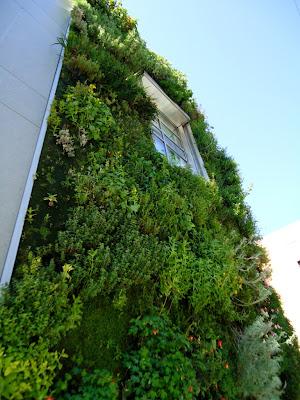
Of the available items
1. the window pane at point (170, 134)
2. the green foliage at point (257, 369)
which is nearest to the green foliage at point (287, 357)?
the green foliage at point (257, 369)

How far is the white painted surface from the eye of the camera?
14.4 metres

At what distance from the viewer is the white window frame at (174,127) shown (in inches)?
322

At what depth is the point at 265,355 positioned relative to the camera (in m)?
4.05

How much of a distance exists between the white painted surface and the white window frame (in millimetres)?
8587

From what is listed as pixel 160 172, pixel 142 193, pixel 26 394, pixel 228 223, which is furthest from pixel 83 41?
pixel 26 394

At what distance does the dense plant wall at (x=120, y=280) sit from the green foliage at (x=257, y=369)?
0.01 meters

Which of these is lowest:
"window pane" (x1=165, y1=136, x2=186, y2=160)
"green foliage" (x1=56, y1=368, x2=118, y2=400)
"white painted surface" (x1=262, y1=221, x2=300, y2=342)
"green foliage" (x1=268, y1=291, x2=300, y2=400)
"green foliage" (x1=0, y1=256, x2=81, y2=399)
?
"green foliage" (x1=268, y1=291, x2=300, y2=400)

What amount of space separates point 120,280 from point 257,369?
2.16 m

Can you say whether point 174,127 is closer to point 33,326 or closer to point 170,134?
point 170,134

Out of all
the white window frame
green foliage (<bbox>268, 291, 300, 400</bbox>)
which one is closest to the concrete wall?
the white window frame

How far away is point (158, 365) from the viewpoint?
2938 millimetres

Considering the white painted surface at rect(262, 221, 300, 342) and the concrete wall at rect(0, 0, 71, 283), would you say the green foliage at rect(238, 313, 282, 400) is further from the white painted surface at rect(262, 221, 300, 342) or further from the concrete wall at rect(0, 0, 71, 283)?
the white painted surface at rect(262, 221, 300, 342)

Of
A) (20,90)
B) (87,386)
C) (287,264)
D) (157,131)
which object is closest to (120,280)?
(87,386)

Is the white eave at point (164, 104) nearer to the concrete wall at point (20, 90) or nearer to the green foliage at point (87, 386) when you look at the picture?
the concrete wall at point (20, 90)
